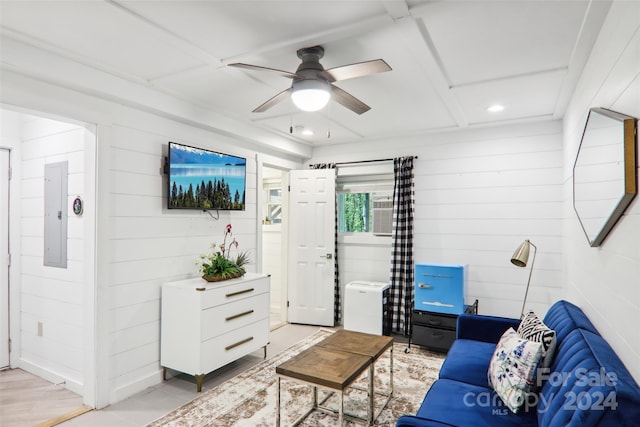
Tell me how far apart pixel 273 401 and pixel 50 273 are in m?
2.18

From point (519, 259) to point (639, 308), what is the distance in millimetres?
2222

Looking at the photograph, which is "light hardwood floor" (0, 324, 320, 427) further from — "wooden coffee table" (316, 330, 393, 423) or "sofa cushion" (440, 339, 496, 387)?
"sofa cushion" (440, 339, 496, 387)

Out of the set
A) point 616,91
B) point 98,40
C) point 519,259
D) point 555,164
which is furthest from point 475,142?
point 98,40

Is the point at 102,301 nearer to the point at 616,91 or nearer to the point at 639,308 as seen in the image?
the point at 639,308

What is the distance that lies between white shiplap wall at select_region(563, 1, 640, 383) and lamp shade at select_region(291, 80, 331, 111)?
1411mm

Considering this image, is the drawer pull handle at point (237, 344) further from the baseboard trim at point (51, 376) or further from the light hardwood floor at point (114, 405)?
the baseboard trim at point (51, 376)

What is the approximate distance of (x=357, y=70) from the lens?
2.08 m

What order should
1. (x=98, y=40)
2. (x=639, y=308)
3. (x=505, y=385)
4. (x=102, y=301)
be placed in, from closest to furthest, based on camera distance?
(x=639, y=308)
(x=505, y=385)
(x=98, y=40)
(x=102, y=301)

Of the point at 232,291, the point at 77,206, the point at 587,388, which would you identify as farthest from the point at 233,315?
the point at 587,388

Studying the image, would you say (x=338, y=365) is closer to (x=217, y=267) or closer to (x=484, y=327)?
(x=484, y=327)

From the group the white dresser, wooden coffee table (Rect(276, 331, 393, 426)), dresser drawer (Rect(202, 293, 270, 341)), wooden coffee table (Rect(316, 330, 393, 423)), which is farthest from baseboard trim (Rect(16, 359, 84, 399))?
wooden coffee table (Rect(316, 330, 393, 423))

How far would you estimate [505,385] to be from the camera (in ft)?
6.03

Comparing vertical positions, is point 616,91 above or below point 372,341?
above

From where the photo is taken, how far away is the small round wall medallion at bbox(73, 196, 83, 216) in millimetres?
2883
